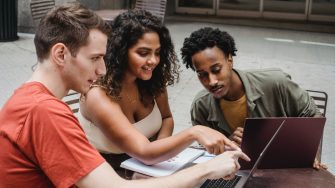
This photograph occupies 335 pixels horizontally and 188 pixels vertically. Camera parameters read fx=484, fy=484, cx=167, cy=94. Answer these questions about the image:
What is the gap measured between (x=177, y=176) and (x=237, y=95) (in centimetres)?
127

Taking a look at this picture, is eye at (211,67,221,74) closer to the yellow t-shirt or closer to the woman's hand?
the yellow t-shirt

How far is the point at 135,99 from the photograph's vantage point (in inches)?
103

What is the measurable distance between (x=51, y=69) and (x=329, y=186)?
1.32 metres

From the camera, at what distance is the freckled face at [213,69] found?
2.62 m

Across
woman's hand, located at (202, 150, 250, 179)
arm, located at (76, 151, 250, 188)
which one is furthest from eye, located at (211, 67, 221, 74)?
woman's hand, located at (202, 150, 250, 179)

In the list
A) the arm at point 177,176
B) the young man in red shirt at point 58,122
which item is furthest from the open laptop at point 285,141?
the young man in red shirt at point 58,122

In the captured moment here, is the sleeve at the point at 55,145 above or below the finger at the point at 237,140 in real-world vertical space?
above

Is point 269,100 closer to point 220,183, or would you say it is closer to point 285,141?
point 285,141

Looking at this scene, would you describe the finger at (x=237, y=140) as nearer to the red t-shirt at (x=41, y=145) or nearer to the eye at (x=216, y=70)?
the eye at (x=216, y=70)

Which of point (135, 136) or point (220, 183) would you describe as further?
point (135, 136)

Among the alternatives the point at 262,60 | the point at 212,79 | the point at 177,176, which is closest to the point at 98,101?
the point at 212,79

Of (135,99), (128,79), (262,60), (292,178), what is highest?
(128,79)

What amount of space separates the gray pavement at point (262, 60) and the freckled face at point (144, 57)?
7.76ft

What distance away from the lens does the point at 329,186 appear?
2.14 m
